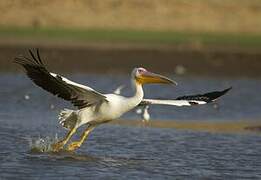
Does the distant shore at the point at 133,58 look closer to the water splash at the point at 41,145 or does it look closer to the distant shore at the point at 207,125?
the distant shore at the point at 207,125

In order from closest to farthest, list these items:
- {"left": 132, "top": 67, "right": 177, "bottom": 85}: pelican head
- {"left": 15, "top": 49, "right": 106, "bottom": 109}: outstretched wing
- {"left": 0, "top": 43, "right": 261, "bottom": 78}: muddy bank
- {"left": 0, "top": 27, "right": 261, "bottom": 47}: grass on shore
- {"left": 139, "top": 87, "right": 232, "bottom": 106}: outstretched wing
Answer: {"left": 15, "top": 49, "right": 106, "bottom": 109}: outstretched wing
{"left": 132, "top": 67, "right": 177, "bottom": 85}: pelican head
{"left": 139, "top": 87, "right": 232, "bottom": 106}: outstretched wing
{"left": 0, "top": 43, "right": 261, "bottom": 78}: muddy bank
{"left": 0, "top": 27, "right": 261, "bottom": 47}: grass on shore

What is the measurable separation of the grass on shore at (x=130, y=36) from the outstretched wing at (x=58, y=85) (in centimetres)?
1381

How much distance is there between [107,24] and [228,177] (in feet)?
58.8

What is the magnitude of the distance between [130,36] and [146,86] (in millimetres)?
7178

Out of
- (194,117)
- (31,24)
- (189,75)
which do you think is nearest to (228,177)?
(194,117)

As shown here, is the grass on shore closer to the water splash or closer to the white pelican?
the water splash

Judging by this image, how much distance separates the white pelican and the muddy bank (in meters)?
10.0

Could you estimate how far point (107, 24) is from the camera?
93.1ft

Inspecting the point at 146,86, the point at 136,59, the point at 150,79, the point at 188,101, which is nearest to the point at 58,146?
the point at 150,79

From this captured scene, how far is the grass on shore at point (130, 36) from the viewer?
1021 inches

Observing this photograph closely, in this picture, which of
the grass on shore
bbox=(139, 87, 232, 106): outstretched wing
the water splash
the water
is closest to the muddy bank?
the grass on shore

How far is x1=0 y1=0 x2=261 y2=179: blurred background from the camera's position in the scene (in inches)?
447

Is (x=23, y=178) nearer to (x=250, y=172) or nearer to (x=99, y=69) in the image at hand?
(x=250, y=172)

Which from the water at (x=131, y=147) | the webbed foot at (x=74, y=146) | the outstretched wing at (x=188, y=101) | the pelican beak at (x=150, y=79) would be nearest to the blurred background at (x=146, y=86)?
the water at (x=131, y=147)
